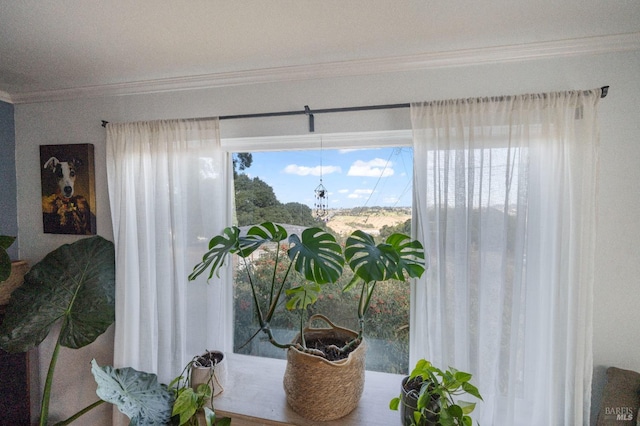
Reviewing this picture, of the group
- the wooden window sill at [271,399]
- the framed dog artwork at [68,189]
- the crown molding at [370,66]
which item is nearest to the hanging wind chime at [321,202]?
the crown molding at [370,66]

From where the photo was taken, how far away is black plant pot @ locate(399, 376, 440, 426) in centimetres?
106

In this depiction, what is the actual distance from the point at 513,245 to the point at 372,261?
65 cm

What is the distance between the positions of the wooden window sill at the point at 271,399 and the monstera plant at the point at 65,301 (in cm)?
77

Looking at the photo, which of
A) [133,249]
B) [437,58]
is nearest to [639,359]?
[437,58]

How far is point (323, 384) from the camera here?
119cm

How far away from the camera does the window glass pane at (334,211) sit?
5.24 feet

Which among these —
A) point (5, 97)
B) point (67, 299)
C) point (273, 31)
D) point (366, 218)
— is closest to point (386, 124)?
point (366, 218)

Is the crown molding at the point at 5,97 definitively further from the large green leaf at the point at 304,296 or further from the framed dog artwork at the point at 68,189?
the large green leaf at the point at 304,296

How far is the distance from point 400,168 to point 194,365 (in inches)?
55.0

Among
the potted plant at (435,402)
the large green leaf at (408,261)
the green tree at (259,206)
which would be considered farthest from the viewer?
the green tree at (259,206)

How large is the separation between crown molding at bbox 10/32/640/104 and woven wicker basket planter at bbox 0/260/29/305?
1.02 metres

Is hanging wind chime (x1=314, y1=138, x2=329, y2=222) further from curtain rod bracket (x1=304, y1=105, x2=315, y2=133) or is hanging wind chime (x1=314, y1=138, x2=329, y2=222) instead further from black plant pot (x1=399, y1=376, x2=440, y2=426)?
black plant pot (x1=399, y1=376, x2=440, y2=426)

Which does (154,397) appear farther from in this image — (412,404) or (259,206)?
(412,404)

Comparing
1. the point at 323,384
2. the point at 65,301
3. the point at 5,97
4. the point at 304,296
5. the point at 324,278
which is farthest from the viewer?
the point at 5,97
